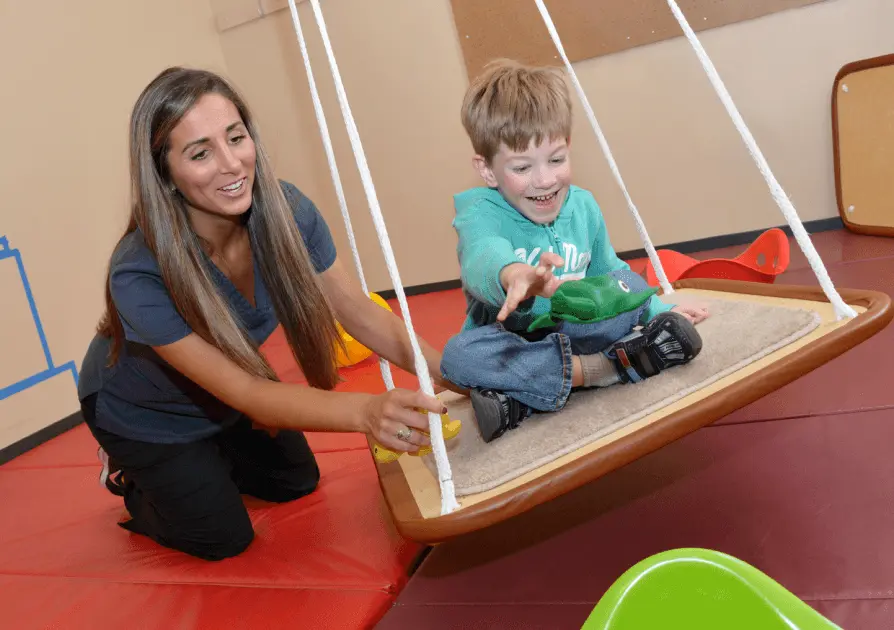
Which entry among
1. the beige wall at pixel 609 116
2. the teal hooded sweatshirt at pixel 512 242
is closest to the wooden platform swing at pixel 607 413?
the teal hooded sweatshirt at pixel 512 242

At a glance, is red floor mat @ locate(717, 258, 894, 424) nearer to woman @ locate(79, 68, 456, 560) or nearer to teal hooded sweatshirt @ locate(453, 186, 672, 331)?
teal hooded sweatshirt @ locate(453, 186, 672, 331)

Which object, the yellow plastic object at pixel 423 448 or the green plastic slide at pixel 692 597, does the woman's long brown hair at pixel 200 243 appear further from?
the green plastic slide at pixel 692 597

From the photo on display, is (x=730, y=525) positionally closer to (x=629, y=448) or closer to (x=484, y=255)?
(x=629, y=448)

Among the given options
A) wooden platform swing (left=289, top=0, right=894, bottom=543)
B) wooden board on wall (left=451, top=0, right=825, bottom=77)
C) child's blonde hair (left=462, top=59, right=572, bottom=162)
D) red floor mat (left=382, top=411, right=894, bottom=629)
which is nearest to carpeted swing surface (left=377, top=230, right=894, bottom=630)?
red floor mat (left=382, top=411, right=894, bottom=629)

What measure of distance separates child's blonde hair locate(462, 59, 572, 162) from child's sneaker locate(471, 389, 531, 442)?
0.45 metres

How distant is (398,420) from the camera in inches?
42.9

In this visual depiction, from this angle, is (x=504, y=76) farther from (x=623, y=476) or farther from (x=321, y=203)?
(x=321, y=203)

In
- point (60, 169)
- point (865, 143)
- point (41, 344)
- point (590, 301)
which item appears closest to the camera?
point (590, 301)

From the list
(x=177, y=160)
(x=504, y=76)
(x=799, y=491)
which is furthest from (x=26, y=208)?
(x=799, y=491)

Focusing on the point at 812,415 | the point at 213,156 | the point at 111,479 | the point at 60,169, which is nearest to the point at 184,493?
the point at 111,479

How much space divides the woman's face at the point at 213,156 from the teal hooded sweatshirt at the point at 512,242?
40 cm

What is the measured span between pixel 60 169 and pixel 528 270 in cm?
262

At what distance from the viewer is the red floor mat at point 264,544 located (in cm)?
153

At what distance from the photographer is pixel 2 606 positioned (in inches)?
67.9
